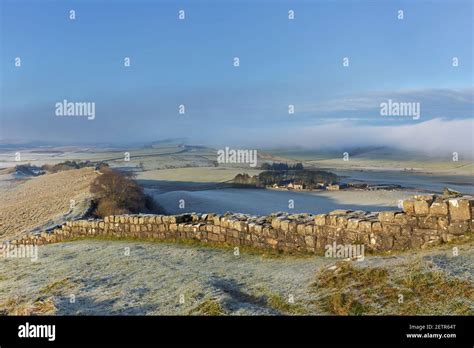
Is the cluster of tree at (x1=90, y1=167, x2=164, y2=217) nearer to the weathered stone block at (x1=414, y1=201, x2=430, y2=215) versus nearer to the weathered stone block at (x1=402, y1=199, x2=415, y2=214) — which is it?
the weathered stone block at (x1=402, y1=199, x2=415, y2=214)

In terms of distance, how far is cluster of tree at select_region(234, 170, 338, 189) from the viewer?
4175 centimetres

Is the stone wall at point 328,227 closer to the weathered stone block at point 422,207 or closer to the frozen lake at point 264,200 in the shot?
the weathered stone block at point 422,207

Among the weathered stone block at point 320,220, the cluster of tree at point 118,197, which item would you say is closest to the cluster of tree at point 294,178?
the cluster of tree at point 118,197

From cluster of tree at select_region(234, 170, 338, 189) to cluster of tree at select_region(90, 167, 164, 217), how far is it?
43.2 ft

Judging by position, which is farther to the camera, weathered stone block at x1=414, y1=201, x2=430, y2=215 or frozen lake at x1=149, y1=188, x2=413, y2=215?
frozen lake at x1=149, y1=188, x2=413, y2=215

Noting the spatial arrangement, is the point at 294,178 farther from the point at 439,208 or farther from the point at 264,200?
the point at 439,208

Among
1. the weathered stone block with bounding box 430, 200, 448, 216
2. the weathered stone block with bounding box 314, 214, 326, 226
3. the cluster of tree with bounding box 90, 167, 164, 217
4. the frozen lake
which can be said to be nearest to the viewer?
the weathered stone block with bounding box 430, 200, 448, 216

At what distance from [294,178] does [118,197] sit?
1781 cm

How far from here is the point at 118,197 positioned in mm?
31531

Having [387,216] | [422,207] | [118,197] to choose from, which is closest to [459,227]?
[422,207]

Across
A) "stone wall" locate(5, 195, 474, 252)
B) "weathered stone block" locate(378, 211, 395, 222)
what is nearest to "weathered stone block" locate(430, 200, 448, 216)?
"stone wall" locate(5, 195, 474, 252)

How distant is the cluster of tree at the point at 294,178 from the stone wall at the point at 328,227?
27506mm
